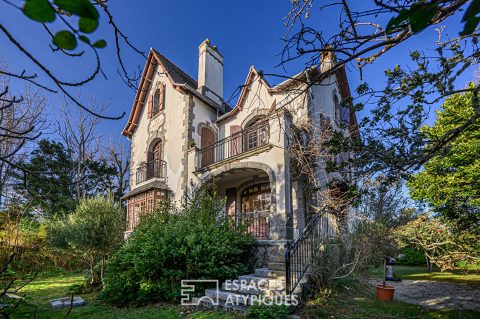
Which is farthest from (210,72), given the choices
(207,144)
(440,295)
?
(440,295)

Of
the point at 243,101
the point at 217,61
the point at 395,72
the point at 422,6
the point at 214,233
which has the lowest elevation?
the point at 214,233

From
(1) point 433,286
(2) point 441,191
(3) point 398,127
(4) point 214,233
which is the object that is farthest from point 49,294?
(2) point 441,191

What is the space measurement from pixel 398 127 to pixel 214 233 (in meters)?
5.35

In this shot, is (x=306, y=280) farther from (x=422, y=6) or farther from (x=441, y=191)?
(x=441, y=191)

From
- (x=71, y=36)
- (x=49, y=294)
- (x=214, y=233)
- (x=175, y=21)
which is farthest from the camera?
(x=49, y=294)

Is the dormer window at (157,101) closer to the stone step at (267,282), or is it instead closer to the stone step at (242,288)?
the stone step at (242,288)

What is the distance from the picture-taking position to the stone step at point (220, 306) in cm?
622

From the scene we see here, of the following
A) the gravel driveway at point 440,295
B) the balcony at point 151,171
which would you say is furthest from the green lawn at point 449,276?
the balcony at point 151,171

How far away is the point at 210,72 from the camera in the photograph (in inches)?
613

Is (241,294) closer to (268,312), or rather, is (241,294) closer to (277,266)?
(277,266)

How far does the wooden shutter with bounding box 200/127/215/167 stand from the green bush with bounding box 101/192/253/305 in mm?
4869

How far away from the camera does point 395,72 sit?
447 centimetres

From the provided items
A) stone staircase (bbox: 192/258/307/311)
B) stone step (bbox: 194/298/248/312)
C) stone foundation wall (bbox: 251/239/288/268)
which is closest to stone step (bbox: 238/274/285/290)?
stone staircase (bbox: 192/258/307/311)

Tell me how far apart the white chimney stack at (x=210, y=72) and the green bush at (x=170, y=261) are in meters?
8.47
